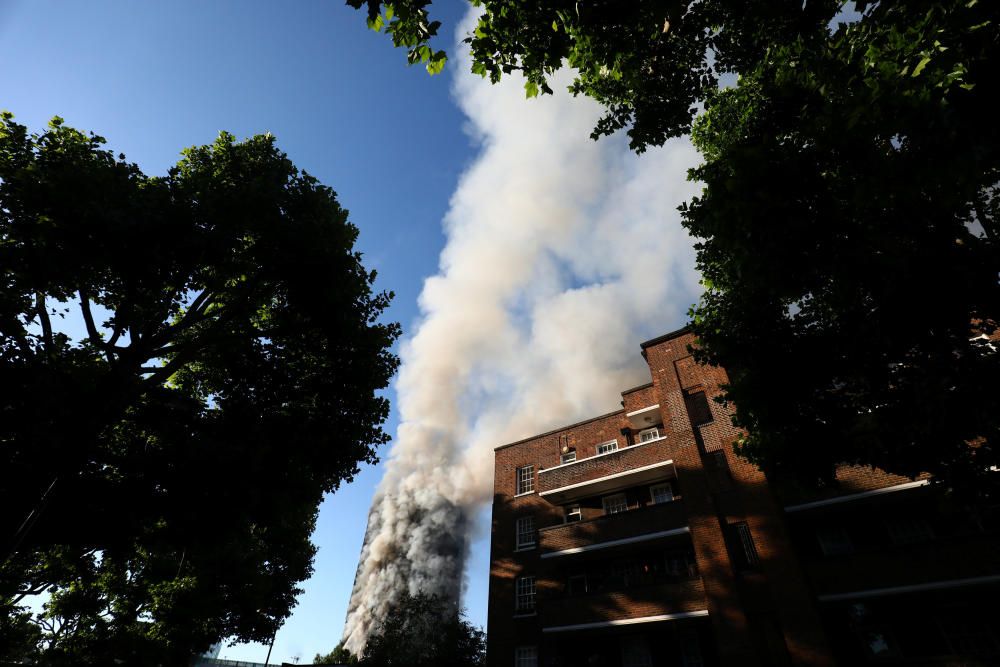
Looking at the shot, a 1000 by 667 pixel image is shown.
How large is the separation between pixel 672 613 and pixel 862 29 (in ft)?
62.0

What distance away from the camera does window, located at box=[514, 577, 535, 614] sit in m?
22.1

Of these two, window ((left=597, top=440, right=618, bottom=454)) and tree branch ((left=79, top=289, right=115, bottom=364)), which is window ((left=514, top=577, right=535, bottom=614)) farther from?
tree branch ((left=79, top=289, right=115, bottom=364))

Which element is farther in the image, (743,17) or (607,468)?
(607,468)

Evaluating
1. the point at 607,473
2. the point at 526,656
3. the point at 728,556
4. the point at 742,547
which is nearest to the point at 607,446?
the point at 607,473

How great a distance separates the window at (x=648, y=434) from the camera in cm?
2378

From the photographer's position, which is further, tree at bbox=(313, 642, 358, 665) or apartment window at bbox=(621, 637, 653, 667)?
tree at bbox=(313, 642, 358, 665)

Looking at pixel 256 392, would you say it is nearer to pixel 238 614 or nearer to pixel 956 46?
pixel 956 46

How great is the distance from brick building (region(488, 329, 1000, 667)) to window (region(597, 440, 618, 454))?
0.07 meters

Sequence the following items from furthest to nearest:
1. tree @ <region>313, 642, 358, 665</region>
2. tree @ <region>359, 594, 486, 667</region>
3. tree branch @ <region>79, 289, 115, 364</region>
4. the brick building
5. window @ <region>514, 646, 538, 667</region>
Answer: tree @ <region>313, 642, 358, 665</region>
tree @ <region>359, 594, 486, 667</region>
window @ <region>514, 646, 538, 667</region>
the brick building
tree branch @ <region>79, 289, 115, 364</region>

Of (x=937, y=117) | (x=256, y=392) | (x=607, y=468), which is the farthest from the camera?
(x=607, y=468)

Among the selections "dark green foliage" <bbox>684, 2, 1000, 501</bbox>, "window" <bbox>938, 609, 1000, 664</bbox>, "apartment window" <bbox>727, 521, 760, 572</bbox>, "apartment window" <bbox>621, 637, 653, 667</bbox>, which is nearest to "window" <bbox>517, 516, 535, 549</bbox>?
"apartment window" <bbox>621, 637, 653, 667</bbox>

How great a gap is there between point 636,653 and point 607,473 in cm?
742

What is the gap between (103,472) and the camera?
1184 centimetres

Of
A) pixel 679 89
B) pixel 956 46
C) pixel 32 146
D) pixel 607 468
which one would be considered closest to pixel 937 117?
pixel 956 46
